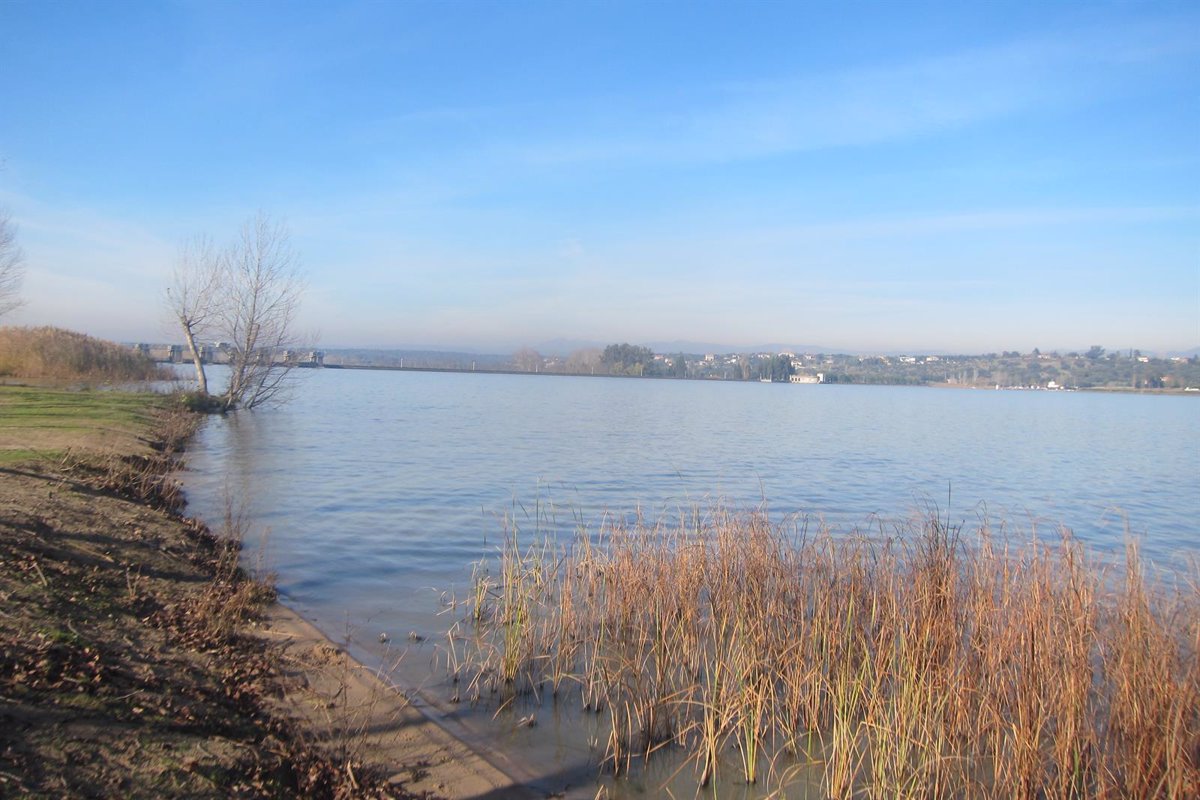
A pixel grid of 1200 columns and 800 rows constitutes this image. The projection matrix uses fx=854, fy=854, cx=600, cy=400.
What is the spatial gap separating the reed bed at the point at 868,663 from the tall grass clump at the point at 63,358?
42.1 metres

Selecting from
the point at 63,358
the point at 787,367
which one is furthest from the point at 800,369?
the point at 63,358

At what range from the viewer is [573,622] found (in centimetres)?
920

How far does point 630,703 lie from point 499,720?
123 cm

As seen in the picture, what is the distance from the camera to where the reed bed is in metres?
5.85

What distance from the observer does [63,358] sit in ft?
148

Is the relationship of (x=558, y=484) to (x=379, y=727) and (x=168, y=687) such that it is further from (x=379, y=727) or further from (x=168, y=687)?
(x=168, y=687)

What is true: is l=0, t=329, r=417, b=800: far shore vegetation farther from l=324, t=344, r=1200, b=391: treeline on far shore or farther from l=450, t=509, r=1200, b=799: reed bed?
l=324, t=344, r=1200, b=391: treeline on far shore

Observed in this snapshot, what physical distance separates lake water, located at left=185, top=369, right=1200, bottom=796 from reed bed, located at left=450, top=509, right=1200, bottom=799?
0.93 meters

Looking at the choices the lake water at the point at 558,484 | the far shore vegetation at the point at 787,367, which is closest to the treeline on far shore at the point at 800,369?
the far shore vegetation at the point at 787,367

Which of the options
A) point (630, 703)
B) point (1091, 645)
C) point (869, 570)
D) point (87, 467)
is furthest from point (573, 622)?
point (87, 467)

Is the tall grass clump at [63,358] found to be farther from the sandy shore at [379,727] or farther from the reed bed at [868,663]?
the reed bed at [868,663]

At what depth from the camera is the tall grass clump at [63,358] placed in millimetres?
42781

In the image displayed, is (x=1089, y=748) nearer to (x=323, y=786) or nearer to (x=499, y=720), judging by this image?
(x=499, y=720)

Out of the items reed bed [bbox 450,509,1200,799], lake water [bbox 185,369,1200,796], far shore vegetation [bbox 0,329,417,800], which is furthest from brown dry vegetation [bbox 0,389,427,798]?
reed bed [bbox 450,509,1200,799]
